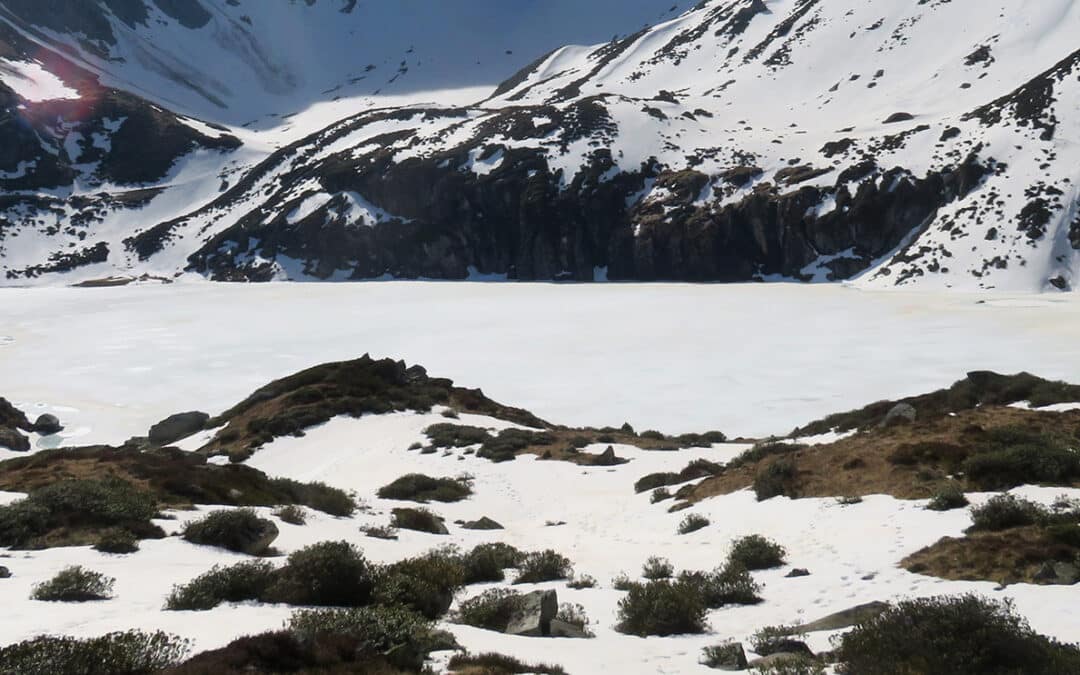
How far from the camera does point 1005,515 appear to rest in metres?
11.4

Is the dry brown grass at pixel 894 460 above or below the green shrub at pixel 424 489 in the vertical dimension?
above

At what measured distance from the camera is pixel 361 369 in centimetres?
4109

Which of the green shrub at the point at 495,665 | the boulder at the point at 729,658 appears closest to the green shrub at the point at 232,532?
the green shrub at the point at 495,665

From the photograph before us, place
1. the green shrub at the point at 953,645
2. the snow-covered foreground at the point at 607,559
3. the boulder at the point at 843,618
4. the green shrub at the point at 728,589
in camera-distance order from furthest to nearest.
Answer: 1. the green shrub at the point at 728,589
2. the boulder at the point at 843,618
3. the snow-covered foreground at the point at 607,559
4. the green shrub at the point at 953,645

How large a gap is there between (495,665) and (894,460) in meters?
11.8

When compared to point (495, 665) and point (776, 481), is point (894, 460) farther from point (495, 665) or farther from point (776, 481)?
point (495, 665)

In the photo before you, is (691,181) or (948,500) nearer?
(948,500)

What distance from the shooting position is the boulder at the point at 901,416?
70.8ft

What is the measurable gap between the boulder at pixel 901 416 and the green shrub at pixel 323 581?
648 inches

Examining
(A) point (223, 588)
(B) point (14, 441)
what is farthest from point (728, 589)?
(B) point (14, 441)

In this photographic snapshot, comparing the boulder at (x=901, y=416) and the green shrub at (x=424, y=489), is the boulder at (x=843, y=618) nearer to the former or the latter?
the boulder at (x=901, y=416)

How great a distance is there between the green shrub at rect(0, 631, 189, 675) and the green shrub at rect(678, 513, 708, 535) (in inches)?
431

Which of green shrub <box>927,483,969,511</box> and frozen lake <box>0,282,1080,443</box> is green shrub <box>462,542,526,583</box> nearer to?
green shrub <box>927,483,969,511</box>

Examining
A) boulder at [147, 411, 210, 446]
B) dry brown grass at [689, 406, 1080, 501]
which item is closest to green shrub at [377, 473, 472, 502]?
dry brown grass at [689, 406, 1080, 501]
